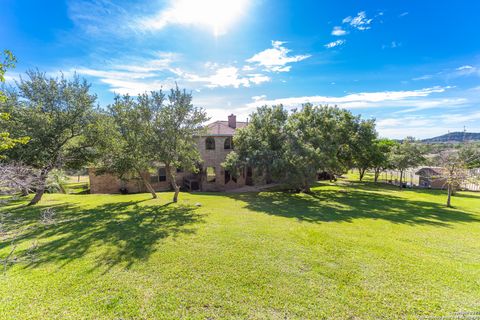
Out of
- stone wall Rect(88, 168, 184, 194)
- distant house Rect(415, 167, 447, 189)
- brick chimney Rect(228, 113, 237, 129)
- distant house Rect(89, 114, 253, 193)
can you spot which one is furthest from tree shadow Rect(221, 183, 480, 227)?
distant house Rect(415, 167, 447, 189)

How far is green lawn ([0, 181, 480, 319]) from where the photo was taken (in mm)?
4746

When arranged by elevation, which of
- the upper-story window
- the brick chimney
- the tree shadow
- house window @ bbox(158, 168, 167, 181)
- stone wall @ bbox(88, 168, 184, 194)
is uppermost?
the brick chimney

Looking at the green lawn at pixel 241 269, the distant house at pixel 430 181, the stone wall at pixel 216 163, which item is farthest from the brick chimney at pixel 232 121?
the distant house at pixel 430 181

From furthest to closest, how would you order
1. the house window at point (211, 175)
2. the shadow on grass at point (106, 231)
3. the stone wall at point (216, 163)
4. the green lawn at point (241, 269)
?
1. the house window at point (211, 175)
2. the stone wall at point (216, 163)
3. the shadow on grass at point (106, 231)
4. the green lawn at point (241, 269)

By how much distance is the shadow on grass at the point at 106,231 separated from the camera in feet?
22.9

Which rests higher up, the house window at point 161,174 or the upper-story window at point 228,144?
the upper-story window at point 228,144

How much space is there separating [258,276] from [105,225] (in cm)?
825

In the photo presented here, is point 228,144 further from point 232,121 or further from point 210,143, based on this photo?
point 232,121

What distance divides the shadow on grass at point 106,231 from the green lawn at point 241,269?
0.22ft

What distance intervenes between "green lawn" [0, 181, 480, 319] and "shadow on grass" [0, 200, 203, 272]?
66mm

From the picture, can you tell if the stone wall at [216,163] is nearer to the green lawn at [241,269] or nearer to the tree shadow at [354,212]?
the tree shadow at [354,212]

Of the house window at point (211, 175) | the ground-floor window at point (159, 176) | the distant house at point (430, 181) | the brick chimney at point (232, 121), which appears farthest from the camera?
the distant house at point (430, 181)

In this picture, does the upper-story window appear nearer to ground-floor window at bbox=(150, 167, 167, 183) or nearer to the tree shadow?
ground-floor window at bbox=(150, 167, 167, 183)

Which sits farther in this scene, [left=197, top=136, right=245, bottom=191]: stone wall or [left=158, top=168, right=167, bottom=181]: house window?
[left=197, top=136, right=245, bottom=191]: stone wall
